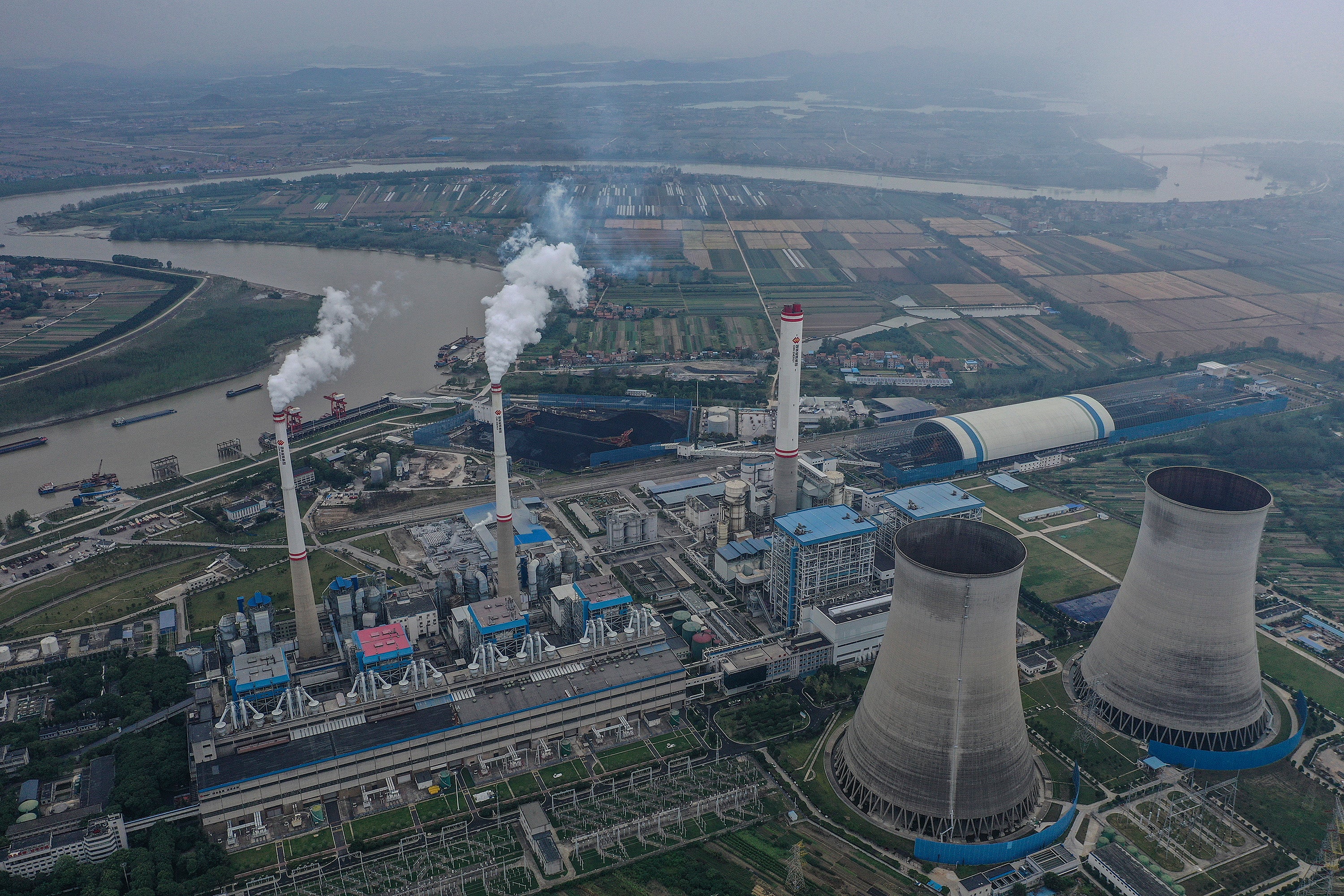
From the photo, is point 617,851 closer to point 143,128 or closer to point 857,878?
point 857,878

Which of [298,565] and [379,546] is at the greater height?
[298,565]

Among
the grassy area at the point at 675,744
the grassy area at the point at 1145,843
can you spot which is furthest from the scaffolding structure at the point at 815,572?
the grassy area at the point at 1145,843

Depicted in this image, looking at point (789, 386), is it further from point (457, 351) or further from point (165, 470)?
point (457, 351)

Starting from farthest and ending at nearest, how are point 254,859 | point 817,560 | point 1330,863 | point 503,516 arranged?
point 817,560 → point 503,516 → point 1330,863 → point 254,859

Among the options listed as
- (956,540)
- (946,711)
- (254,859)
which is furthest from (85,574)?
(946,711)

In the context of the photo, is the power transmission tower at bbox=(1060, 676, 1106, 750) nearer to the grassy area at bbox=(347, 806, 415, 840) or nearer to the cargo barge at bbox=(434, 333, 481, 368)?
the grassy area at bbox=(347, 806, 415, 840)

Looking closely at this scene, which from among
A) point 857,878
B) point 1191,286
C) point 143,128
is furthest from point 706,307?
point 143,128

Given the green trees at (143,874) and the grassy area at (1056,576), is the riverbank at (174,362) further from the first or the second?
the grassy area at (1056,576)
